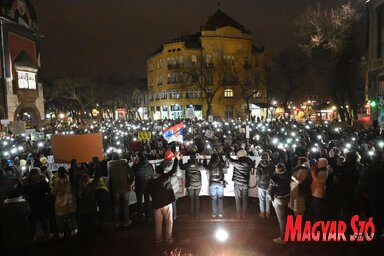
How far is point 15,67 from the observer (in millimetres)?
35844

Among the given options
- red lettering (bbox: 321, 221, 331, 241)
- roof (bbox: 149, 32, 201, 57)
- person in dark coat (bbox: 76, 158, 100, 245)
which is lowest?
red lettering (bbox: 321, 221, 331, 241)

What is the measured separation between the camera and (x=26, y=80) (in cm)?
3772

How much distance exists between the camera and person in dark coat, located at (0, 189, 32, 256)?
6.50m

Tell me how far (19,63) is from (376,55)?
3479 centimetres

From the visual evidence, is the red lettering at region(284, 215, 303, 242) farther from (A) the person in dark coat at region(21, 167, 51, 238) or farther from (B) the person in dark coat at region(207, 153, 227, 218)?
(A) the person in dark coat at region(21, 167, 51, 238)

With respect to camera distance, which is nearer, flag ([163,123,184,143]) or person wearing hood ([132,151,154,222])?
person wearing hood ([132,151,154,222])

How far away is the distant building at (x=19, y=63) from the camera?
113 ft

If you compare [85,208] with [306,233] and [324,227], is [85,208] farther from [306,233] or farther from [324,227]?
[324,227]

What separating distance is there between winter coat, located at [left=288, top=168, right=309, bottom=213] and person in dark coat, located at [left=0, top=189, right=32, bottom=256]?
17.8 feet

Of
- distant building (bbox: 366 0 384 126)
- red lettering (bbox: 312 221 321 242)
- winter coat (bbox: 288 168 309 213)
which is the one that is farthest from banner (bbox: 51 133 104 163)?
distant building (bbox: 366 0 384 126)

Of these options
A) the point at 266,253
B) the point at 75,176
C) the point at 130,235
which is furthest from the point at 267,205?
the point at 75,176

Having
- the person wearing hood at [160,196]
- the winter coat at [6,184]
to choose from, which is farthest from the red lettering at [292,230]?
the winter coat at [6,184]

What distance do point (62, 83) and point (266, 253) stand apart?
57251 millimetres

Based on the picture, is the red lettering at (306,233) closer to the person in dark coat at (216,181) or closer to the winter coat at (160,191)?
the person in dark coat at (216,181)
